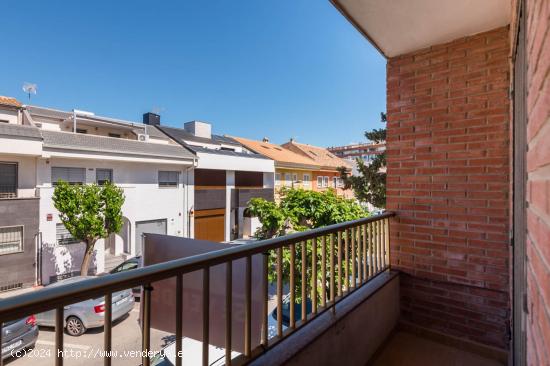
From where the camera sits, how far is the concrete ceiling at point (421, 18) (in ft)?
5.80

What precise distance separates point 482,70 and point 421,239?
4.60 feet

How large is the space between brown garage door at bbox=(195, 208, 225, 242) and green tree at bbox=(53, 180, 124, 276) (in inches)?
166

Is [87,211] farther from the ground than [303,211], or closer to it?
closer to it

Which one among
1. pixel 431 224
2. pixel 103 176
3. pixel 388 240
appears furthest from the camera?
pixel 103 176

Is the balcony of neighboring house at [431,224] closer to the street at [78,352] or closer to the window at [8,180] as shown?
the street at [78,352]

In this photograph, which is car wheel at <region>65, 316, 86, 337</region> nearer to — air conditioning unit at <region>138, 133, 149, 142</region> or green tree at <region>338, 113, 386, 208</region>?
green tree at <region>338, 113, 386, 208</region>

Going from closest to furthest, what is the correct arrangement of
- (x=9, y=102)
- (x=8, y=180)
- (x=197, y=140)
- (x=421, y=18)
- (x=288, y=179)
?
(x=421, y=18) → (x=8, y=180) → (x=9, y=102) → (x=197, y=140) → (x=288, y=179)

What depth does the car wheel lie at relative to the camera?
0.85 meters

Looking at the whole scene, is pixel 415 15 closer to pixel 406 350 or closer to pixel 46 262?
pixel 406 350

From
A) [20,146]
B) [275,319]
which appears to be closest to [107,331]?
[275,319]

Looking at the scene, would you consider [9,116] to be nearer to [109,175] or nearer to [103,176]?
[103,176]

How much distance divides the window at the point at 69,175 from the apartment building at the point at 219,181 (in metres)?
4.12

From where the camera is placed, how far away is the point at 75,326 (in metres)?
0.90

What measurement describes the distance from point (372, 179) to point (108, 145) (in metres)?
9.49
